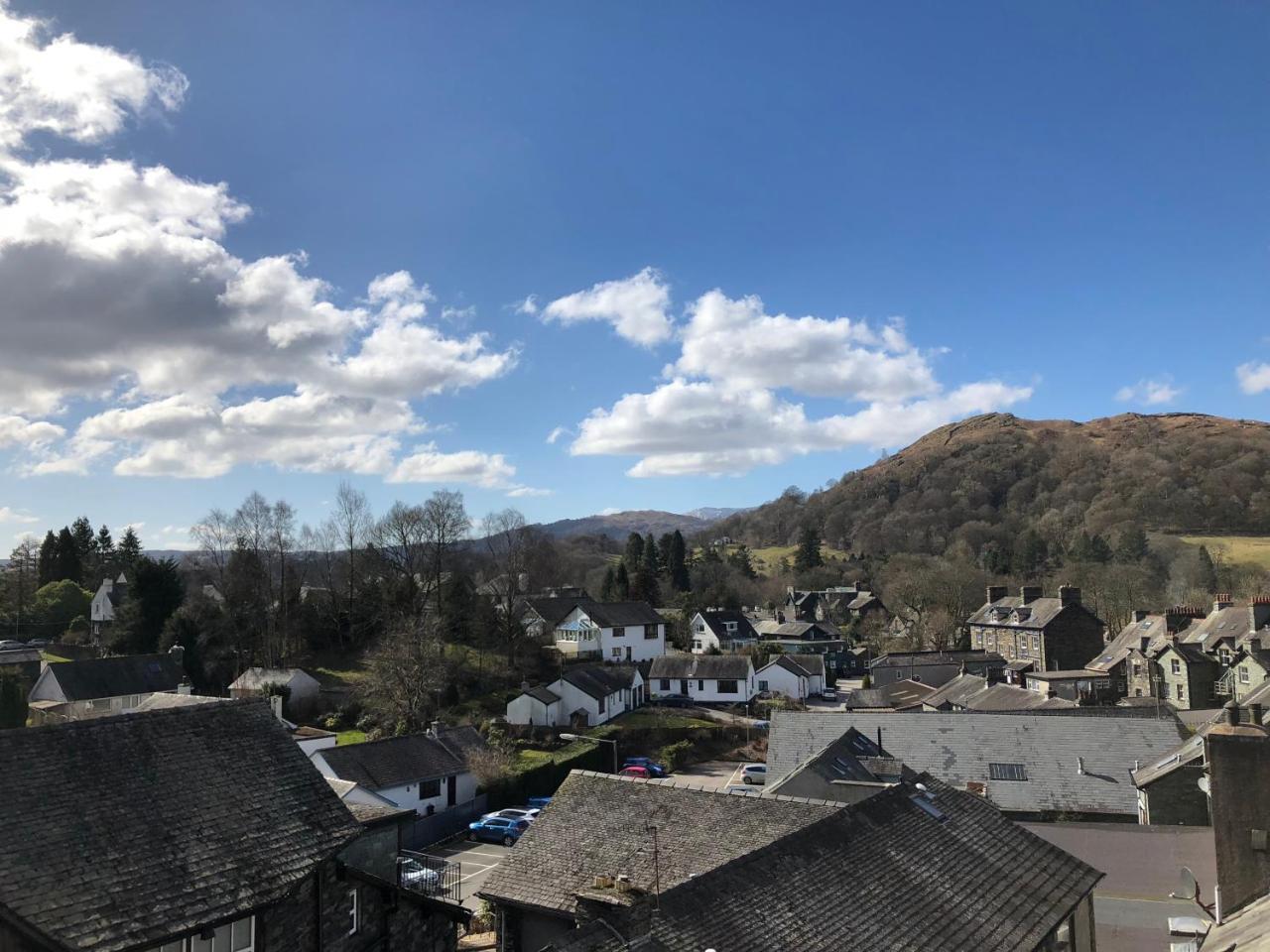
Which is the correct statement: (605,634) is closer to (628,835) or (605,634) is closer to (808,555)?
(628,835)

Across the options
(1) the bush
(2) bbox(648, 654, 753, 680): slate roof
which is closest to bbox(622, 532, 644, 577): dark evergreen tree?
(2) bbox(648, 654, 753, 680): slate roof

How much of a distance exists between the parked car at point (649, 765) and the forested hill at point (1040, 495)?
90265mm

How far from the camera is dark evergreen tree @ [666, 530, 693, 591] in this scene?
343 feet

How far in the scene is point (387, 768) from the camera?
34.9 m

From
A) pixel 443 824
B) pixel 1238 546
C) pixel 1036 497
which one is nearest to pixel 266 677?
pixel 443 824

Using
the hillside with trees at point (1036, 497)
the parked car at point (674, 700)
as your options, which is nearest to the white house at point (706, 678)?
the parked car at point (674, 700)

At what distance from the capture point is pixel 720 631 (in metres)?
83.5

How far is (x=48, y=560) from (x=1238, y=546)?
13348 cm

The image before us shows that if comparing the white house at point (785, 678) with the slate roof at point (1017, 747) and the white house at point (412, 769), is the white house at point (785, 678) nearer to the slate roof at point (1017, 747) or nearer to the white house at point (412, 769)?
the slate roof at point (1017, 747)

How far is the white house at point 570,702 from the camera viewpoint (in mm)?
51938

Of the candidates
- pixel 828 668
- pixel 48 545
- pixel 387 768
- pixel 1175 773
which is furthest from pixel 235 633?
pixel 1175 773

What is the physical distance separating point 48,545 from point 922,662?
8309 centimetres

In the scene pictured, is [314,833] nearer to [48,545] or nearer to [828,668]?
[828,668]

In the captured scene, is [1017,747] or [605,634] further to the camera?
[605,634]
